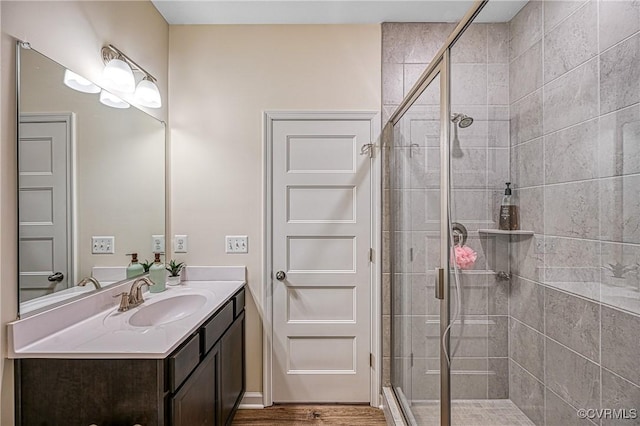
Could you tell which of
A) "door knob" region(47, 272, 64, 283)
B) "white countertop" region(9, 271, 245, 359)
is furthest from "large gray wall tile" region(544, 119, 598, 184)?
"door knob" region(47, 272, 64, 283)

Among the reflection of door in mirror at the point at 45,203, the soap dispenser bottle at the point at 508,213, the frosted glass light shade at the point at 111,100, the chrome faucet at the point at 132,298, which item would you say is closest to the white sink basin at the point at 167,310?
the chrome faucet at the point at 132,298

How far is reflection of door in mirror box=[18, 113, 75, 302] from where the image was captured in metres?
1.26

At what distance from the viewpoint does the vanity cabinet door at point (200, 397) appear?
1.30m

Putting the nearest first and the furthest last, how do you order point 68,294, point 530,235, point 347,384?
point 530,235 → point 68,294 → point 347,384

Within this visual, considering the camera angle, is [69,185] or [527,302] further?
[69,185]

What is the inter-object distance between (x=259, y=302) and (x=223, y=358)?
0.56m

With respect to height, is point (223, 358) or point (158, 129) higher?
point (158, 129)

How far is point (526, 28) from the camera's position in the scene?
92 cm

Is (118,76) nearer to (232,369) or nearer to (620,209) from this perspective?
(232,369)

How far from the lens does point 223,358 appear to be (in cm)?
188

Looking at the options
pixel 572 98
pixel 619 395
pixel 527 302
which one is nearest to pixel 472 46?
pixel 572 98

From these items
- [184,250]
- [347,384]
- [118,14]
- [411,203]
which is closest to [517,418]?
[411,203]

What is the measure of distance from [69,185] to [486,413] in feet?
6.12

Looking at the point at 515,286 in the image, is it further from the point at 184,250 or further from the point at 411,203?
the point at 184,250
